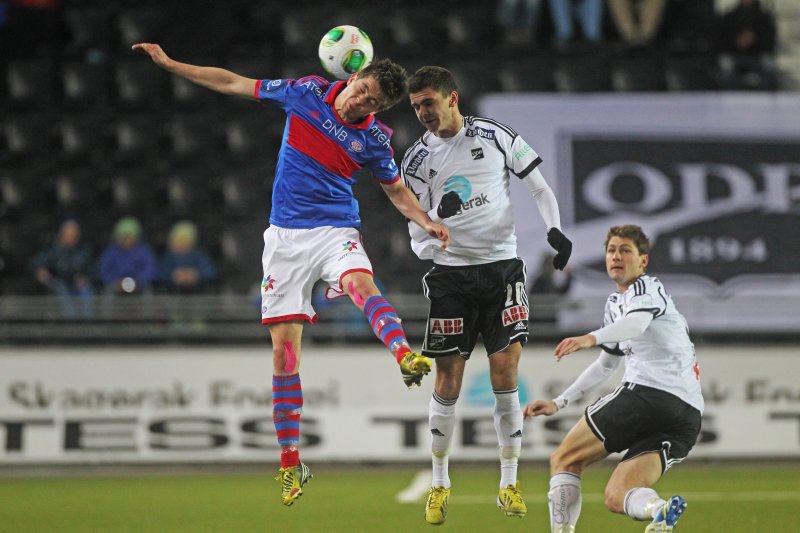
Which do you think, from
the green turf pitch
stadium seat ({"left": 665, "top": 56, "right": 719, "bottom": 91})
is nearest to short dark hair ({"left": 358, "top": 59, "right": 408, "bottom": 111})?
the green turf pitch

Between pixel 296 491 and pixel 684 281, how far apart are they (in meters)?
9.02

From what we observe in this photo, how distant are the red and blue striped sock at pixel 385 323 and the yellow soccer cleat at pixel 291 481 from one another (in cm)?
109

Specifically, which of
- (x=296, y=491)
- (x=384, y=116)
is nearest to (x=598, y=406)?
(x=296, y=491)

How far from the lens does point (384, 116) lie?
15.7 m

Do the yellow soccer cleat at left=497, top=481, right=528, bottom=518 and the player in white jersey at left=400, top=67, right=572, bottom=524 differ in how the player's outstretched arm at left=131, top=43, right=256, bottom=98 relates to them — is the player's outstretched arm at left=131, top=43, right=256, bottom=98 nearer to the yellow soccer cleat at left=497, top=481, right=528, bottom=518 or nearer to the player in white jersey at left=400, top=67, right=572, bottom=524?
the player in white jersey at left=400, top=67, right=572, bottom=524

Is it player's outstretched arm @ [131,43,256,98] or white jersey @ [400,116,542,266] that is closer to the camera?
player's outstretched arm @ [131,43,256,98]

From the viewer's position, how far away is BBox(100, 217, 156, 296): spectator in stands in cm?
1373

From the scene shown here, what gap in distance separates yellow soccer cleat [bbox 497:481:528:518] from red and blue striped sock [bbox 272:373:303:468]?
4.59 ft

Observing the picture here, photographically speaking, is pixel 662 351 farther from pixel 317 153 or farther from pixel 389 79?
pixel 317 153

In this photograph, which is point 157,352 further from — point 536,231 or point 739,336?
point 739,336

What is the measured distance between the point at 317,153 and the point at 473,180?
42.7 inches

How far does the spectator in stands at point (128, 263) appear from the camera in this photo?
1373cm

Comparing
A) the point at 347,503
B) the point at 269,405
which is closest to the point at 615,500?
the point at 347,503

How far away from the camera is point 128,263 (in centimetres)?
1380
